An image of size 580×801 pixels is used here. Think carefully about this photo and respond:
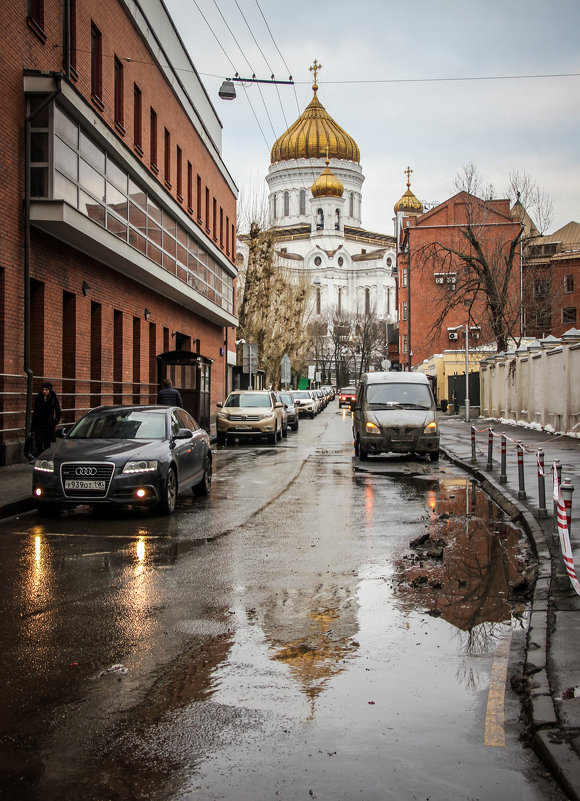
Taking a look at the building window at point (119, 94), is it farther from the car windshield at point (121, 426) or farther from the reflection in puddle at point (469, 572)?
the reflection in puddle at point (469, 572)

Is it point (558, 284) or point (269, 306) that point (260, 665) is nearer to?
point (269, 306)

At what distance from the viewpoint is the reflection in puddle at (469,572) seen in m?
6.35

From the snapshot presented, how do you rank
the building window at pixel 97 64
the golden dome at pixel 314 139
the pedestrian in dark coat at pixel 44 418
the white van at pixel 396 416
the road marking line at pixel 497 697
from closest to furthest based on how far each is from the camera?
A: 1. the road marking line at pixel 497 697
2. the pedestrian in dark coat at pixel 44 418
3. the white van at pixel 396 416
4. the building window at pixel 97 64
5. the golden dome at pixel 314 139

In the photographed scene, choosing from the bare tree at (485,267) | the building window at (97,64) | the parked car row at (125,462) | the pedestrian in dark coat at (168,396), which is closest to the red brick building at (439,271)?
the bare tree at (485,267)

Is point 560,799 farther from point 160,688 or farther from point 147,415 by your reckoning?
point 147,415

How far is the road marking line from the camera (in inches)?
159

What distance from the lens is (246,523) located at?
Result: 10789mm

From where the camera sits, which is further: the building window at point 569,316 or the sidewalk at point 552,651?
the building window at point 569,316

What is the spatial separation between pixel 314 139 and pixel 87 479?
115 meters

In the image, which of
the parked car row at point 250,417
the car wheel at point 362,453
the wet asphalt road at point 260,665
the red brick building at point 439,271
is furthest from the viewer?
the red brick building at point 439,271

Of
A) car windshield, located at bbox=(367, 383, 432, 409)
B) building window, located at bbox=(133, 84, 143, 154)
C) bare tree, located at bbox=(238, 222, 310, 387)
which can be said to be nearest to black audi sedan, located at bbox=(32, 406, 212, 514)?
car windshield, located at bbox=(367, 383, 432, 409)

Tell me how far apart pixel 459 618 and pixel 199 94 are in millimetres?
33371

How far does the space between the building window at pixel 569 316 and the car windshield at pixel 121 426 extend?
65429 mm

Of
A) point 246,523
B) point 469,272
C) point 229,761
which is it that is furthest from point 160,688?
point 469,272
